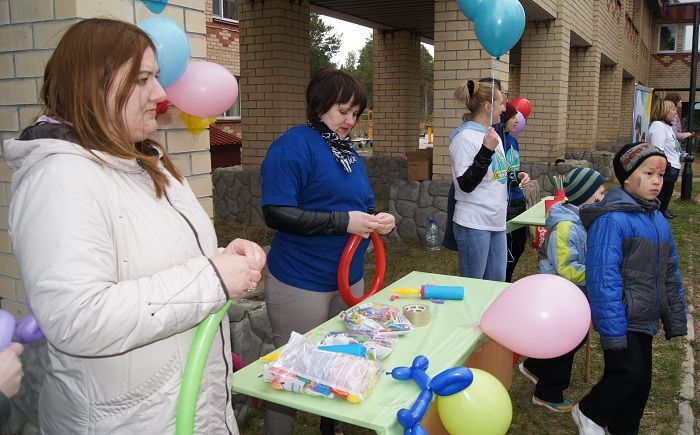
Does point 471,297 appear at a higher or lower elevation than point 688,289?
higher

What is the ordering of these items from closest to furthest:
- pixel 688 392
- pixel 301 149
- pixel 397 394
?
pixel 397 394, pixel 301 149, pixel 688 392

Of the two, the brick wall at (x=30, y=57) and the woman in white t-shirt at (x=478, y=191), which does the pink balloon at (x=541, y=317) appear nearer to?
the woman in white t-shirt at (x=478, y=191)

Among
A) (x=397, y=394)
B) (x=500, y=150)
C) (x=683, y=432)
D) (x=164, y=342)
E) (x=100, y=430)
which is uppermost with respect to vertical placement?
(x=500, y=150)

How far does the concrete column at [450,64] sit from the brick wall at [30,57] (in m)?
4.34

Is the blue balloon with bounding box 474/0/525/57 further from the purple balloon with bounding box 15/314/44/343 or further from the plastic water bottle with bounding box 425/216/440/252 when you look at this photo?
the purple balloon with bounding box 15/314/44/343

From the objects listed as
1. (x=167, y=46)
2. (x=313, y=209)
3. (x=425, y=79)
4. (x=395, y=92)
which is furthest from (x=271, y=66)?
(x=425, y=79)

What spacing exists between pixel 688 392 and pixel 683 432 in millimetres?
504

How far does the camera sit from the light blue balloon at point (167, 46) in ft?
6.68

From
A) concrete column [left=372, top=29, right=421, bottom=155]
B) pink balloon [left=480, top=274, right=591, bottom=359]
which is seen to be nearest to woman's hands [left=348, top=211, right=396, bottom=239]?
pink balloon [left=480, top=274, right=591, bottom=359]

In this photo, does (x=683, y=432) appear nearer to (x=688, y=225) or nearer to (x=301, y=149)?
(x=301, y=149)

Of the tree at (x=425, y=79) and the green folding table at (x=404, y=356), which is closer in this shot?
the green folding table at (x=404, y=356)

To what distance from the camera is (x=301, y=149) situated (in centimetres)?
235

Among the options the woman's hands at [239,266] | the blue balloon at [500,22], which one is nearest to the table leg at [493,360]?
the woman's hands at [239,266]

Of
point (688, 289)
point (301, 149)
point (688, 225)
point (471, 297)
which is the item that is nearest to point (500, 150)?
point (471, 297)
